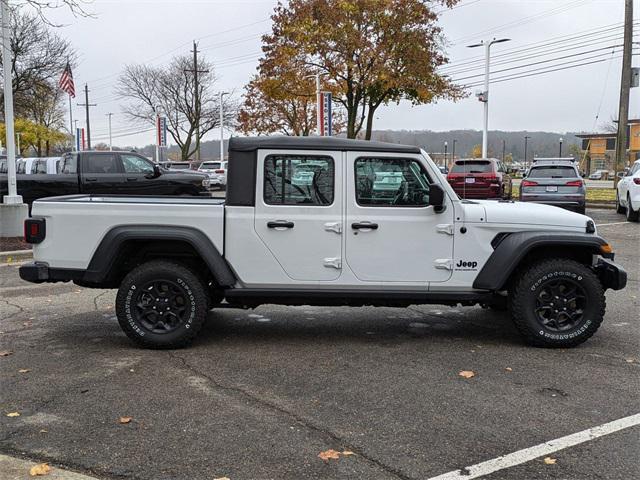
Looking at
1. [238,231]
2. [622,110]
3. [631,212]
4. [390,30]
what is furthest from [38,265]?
[622,110]

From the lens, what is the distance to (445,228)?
5.54m

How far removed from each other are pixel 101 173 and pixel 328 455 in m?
13.1

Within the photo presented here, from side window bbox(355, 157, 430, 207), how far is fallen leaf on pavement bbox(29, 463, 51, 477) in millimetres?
3229

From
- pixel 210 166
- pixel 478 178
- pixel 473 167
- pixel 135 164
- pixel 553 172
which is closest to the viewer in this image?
pixel 135 164

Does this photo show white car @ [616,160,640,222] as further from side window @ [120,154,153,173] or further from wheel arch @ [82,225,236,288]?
wheel arch @ [82,225,236,288]

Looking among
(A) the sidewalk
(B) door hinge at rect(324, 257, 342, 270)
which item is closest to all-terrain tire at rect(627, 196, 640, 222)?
(B) door hinge at rect(324, 257, 342, 270)

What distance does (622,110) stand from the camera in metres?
24.0

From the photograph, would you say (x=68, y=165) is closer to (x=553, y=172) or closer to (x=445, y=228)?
(x=445, y=228)

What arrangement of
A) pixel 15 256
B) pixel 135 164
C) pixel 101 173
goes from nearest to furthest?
pixel 15 256 < pixel 101 173 < pixel 135 164

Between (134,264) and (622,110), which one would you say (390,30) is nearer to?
(622,110)

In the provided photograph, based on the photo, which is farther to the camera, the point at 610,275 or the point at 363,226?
the point at 610,275

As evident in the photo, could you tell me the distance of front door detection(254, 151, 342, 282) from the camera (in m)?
5.52

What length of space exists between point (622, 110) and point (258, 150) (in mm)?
22473

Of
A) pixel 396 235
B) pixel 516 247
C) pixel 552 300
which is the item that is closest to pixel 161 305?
pixel 396 235
